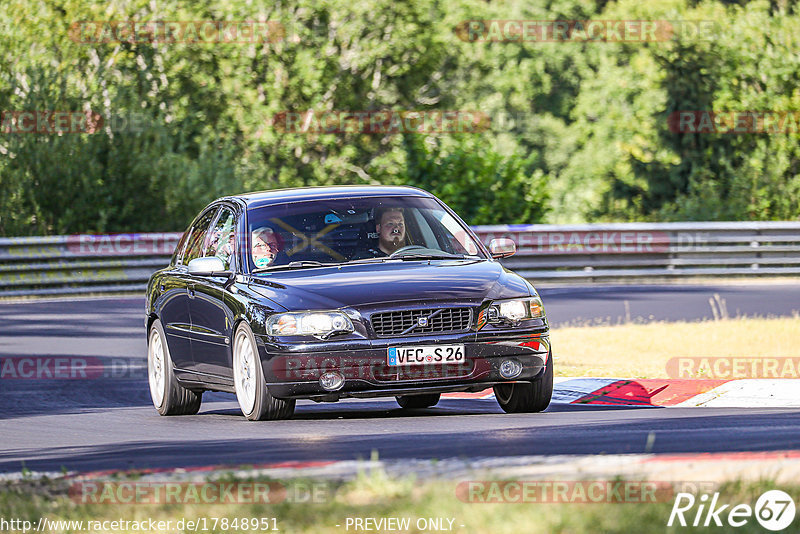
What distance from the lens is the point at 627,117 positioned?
6153cm

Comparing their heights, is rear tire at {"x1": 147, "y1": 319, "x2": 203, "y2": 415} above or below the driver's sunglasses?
below

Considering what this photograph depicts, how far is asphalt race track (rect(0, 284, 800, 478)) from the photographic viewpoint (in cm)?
856

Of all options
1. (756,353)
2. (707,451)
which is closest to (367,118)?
(756,353)

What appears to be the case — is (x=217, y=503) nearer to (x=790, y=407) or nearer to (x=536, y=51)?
(x=790, y=407)

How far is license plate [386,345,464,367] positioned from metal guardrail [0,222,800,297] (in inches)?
684

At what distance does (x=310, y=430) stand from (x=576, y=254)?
19134mm

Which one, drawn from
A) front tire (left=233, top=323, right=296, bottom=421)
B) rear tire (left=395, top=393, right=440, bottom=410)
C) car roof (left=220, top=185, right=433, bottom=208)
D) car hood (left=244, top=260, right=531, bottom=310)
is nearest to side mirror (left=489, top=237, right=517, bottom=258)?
car hood (left=244, top=260, right=531, bottom=310)

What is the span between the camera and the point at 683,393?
12.2 meters

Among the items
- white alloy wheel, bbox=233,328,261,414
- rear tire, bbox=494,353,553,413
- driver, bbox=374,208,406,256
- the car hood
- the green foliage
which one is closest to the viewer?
the car hood

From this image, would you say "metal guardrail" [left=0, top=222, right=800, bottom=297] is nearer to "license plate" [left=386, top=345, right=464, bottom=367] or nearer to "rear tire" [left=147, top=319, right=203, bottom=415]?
"rear tire" [left=147, top=319, right=203, bottom=415]

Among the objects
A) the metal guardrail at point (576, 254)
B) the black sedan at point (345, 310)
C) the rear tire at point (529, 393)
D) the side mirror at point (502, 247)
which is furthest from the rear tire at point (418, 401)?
the metal guardrail at point (576, 254)

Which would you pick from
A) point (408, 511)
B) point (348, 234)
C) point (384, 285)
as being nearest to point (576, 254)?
point (348, 234)

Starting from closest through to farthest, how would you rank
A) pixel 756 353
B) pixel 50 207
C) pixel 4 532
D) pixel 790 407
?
pixel 4 532
pixel 790 407
pixel 756 353
pixel 50 207

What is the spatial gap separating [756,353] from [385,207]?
4.94 metres
